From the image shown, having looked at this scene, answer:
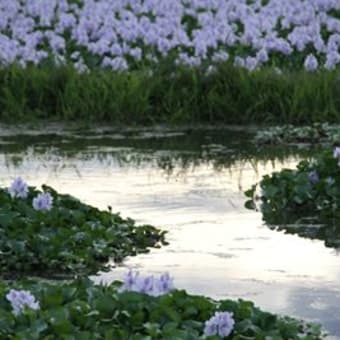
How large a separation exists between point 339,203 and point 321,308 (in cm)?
216

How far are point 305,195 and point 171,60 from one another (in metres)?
5.19

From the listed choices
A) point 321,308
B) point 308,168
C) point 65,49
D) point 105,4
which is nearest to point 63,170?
point 308,168

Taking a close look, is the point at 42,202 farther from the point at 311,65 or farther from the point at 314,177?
the point at 311,65

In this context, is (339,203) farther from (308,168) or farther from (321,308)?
(321,308)

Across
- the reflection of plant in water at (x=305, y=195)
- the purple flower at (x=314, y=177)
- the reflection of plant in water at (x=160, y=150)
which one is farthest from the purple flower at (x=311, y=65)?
the purple flower at (x=314, y=177)

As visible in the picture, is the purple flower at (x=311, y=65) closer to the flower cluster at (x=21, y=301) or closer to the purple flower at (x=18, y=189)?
the purple flower at (x=18, y=189)

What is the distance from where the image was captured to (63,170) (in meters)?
10.1

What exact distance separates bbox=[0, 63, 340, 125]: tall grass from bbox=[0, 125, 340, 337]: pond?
0.42 meters

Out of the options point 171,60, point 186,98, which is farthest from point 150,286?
point 171,60

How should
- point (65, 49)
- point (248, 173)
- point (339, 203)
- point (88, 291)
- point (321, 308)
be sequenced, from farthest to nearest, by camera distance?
point (65, 49), point (248, 173), point (339, 203), point (321, 308), point (88, 291)

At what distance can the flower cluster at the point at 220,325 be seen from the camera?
556cm

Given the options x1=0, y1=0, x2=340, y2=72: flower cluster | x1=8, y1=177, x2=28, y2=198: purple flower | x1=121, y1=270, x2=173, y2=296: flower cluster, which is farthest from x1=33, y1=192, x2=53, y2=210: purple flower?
x1=0, y1=0, x2=340, y2=72: flower cluster

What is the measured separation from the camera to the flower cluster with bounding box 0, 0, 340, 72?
1505cm

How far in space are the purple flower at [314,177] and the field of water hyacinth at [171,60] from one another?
11.3ft
